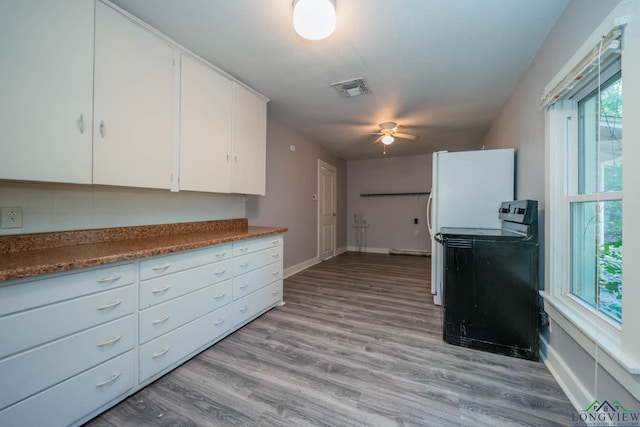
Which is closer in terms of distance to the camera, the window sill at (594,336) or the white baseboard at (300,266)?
the window sill at (594,336)

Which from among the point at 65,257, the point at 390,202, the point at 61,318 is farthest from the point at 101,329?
the point at 390,202

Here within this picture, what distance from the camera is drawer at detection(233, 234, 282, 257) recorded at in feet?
7.07

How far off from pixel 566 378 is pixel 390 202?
16.0 ft

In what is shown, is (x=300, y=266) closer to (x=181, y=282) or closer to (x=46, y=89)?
(x=181, y=282)

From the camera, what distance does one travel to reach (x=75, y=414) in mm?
1194

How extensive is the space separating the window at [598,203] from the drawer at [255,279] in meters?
2.32

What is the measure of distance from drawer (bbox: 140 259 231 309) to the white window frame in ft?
7.31

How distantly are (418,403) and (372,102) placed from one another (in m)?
2.87

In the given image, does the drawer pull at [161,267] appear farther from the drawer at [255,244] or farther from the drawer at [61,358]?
the drawer at [255,244]

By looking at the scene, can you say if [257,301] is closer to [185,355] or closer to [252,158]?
[185,355]

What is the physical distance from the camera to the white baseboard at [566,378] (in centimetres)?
130

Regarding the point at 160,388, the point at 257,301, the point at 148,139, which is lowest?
the point at 160,388

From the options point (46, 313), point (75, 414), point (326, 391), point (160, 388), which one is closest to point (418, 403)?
point (326, 391)

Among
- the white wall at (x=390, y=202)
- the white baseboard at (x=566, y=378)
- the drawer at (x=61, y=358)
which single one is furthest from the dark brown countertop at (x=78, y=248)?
the white wall at (x=390, y=202)
